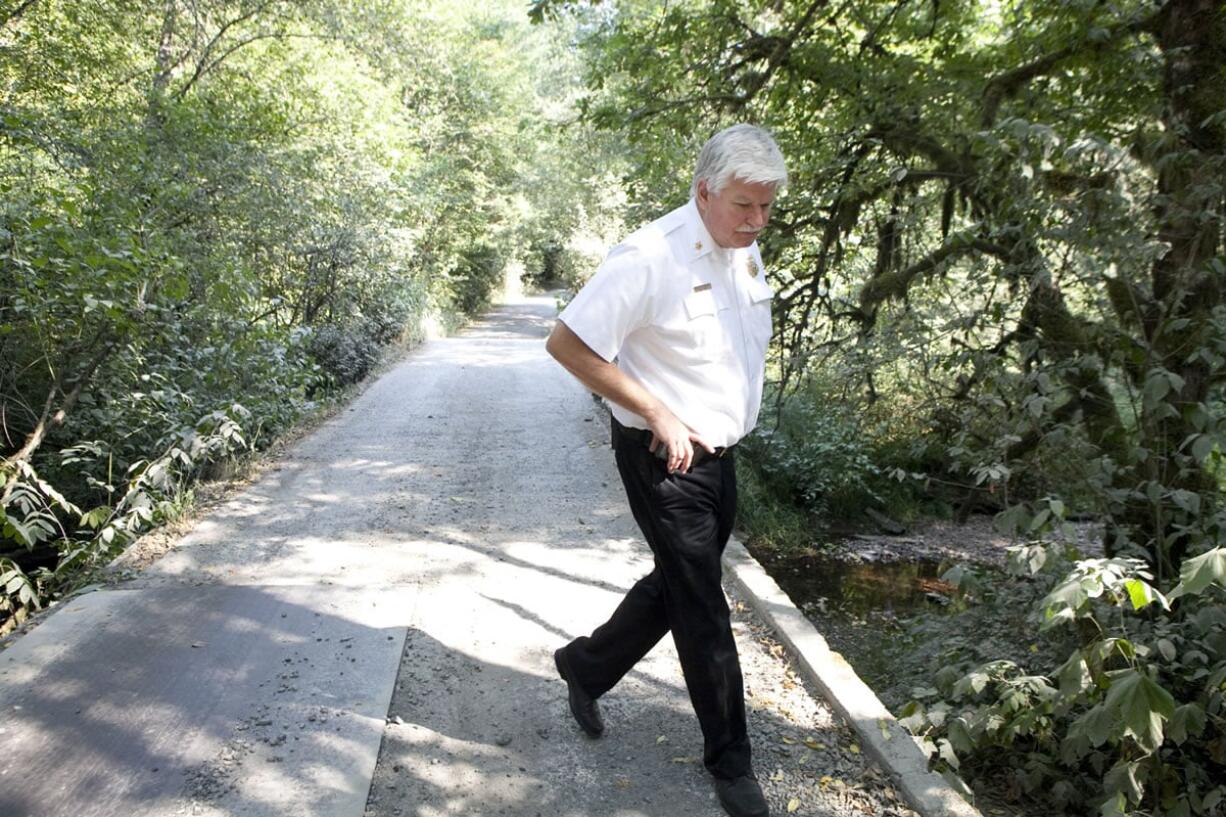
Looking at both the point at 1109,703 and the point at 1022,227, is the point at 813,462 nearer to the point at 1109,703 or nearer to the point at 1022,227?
the point at 1022,227

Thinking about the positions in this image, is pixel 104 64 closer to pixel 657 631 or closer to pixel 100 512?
pixel 100 512

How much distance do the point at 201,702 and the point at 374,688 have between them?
65 cm

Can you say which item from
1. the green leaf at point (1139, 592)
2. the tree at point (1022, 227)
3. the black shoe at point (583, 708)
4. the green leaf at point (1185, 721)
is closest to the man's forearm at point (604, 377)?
the black shoe at point (583, 708)

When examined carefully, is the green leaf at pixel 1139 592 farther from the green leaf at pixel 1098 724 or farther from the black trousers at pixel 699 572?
the black trousers at pixel 699 572

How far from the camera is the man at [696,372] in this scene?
8.35 ft

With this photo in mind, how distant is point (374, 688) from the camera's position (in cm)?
358

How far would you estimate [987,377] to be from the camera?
A: 4098mm

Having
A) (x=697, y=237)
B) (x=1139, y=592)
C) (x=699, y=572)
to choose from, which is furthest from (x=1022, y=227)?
(x=699, y=572)

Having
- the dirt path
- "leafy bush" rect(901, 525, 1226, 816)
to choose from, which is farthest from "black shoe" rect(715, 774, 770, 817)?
"leafy bush" rect(901, 525, 1226, 816)

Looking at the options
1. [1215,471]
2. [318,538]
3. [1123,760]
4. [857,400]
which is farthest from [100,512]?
[1215,471]

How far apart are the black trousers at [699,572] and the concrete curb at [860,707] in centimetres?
59

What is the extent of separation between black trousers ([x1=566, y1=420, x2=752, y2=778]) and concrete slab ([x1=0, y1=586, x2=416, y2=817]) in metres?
A: 1.15

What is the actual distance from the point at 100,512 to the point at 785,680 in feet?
13.7

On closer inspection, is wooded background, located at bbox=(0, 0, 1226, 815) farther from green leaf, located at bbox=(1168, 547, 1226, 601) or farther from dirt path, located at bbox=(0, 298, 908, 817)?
dirt path, located at bbox=(0, 298, 908, 817)
